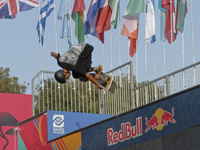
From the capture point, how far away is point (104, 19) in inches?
721

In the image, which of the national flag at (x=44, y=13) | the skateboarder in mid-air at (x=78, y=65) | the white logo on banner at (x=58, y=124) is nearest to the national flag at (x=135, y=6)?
the national flag at (x=44, y=13)

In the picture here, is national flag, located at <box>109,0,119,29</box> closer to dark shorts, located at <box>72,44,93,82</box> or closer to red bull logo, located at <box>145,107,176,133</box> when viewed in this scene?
dark shorts, located at <box>72,44,93,82</box>

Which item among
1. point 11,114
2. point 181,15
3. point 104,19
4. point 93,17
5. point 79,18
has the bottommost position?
point 11,114

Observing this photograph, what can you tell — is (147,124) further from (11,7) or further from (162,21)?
(11,7)

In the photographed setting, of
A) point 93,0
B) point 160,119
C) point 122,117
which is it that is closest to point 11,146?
point 93,0

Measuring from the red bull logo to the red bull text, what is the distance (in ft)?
0.91

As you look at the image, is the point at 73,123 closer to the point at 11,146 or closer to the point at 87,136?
the point at 87,136

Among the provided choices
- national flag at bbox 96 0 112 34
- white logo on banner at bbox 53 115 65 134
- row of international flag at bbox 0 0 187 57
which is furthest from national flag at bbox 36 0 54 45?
white logo on banner at bbox 53 115 65 134

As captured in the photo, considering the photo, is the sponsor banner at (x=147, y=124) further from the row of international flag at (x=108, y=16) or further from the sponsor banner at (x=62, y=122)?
the row of international flag at (x=108, y=16)

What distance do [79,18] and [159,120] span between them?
10238 mm

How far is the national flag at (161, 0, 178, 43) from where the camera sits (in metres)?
17.0

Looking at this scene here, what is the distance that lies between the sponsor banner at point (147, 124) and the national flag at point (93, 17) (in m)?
7.38

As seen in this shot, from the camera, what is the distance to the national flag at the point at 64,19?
19359 millimetres

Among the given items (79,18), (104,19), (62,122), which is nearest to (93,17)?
(104,19)
